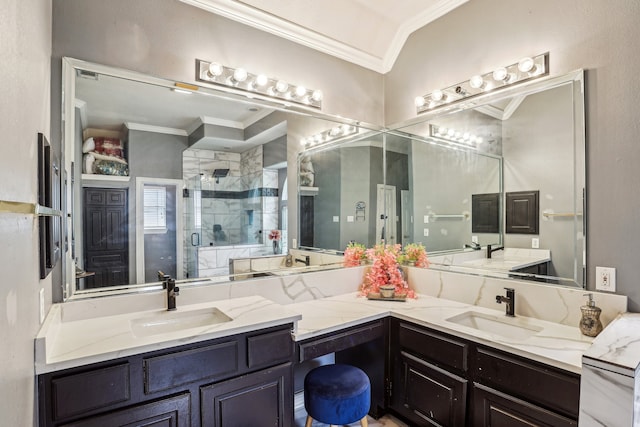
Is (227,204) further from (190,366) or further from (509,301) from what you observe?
(509,301)

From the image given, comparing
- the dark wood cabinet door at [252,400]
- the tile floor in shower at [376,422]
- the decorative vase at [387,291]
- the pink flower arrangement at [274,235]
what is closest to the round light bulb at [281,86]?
the pink flower arrangement at [274,235]

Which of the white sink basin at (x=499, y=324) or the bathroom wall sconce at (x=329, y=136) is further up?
the bathroom wall sconce at (x=329, y=136)

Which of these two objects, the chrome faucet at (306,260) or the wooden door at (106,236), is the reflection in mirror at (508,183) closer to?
the chrome faucet at (306,260)

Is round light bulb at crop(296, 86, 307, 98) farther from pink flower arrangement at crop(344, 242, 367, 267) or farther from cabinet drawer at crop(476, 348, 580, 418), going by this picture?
cabinet drawer at crop(476, 348, 580, 418)

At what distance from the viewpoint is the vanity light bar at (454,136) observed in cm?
243

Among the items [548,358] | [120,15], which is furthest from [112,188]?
[548,358]

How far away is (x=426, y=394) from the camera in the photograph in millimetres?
1973

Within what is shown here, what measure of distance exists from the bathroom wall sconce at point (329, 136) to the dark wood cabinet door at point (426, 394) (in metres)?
1.65

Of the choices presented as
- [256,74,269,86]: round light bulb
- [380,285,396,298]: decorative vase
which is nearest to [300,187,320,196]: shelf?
[256,74,269,86]: round light bulb

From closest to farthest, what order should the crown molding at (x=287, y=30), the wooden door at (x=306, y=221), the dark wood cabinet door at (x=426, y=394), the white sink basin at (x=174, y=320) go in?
1. the white sink basin at (x=174, y=320)
2. the dark wood cabinet door at (x=426, y=394)
3. the crown molding at (x=287, y=30)
4. the wooden door at (x=306, y=221)

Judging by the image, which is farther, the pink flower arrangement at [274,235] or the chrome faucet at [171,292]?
the pink flower arrangement at [274,235]

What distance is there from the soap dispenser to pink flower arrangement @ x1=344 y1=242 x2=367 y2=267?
1.50 m

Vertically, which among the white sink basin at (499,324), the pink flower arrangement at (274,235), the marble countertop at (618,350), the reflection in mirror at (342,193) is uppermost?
the reflection in mirror at (342,193)

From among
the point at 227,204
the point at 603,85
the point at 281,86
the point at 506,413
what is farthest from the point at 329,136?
the point at 506,413
